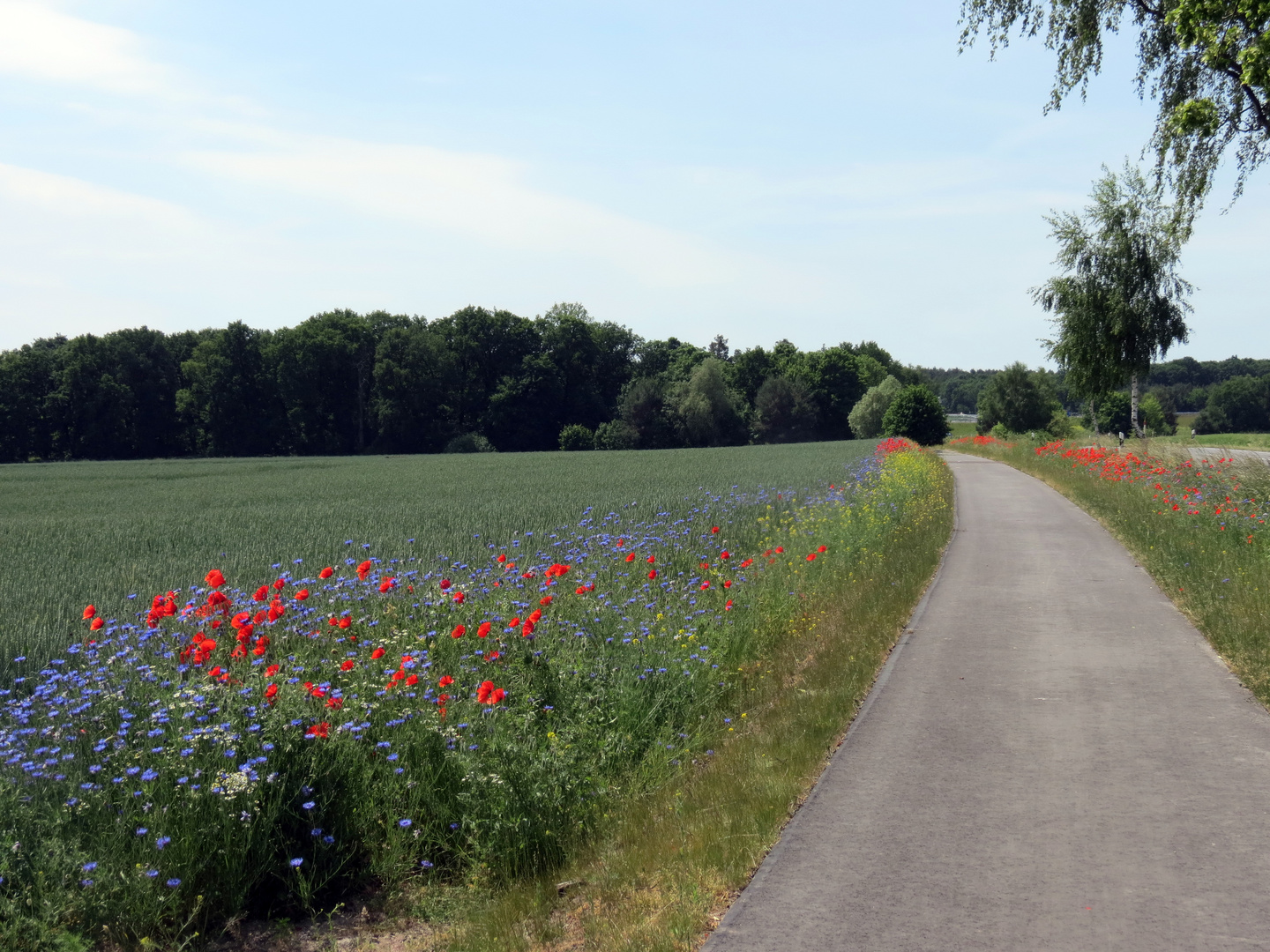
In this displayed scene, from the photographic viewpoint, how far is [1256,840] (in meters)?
4.11

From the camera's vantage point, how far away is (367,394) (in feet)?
278

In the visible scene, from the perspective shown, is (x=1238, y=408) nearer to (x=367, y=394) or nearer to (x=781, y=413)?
(x=781, y=413)

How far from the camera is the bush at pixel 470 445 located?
77438 millimetres

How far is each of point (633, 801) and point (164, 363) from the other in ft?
289

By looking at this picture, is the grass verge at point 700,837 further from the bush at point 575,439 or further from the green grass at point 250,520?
the bush at point 575,439

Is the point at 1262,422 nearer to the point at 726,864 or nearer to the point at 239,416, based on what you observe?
the point at 239,416

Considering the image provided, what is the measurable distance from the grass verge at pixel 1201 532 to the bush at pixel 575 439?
63982 mm

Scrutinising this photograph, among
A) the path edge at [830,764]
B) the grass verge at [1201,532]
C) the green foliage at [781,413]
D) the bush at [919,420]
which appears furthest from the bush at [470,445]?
the path edge at [830,764]

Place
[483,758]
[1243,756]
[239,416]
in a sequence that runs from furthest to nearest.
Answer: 1. [239,416]
2. [1243,756]
3. [483,758]

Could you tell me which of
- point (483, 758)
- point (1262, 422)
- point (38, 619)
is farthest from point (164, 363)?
point (1262, 422)

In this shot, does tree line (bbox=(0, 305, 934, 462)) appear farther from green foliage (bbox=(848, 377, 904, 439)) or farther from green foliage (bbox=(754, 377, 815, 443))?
green foliage (bbox=(848, 377, 904, 439))

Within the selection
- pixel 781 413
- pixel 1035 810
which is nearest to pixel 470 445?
pixel 781 413

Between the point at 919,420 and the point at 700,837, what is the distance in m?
60.1

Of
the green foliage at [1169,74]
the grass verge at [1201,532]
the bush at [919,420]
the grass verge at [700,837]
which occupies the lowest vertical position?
the grass verge at [700,837]
